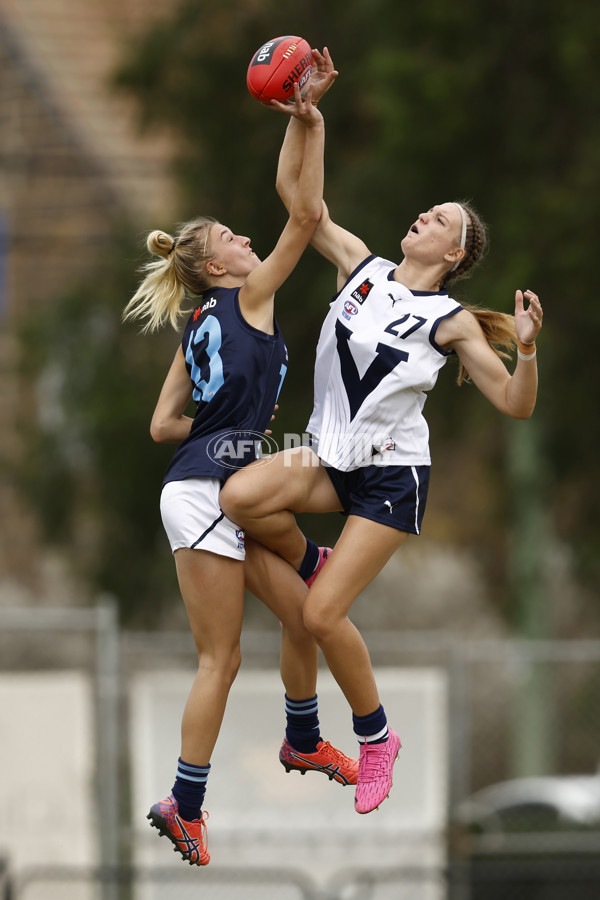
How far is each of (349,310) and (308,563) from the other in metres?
0.90

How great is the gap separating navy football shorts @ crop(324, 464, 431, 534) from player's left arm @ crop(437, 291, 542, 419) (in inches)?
14.8

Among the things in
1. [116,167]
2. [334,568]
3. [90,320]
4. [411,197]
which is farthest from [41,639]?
[334,568]

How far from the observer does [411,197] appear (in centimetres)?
1741

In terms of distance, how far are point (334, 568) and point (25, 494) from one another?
1599 cm

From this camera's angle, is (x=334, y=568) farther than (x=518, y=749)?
No

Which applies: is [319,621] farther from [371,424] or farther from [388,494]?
[371,424]

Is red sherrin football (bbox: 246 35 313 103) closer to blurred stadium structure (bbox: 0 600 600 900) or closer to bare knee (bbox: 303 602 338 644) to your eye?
bare knee (bbox: 303 602 338 644)

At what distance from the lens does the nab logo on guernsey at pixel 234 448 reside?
15.4 ft

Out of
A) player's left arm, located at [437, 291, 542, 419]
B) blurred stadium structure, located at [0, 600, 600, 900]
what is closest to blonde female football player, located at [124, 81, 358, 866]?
player's left arm, located at [437, 291, 542, 419]

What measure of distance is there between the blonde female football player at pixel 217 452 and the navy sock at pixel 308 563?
0.12 metres

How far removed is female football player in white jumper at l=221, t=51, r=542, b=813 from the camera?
181 inches

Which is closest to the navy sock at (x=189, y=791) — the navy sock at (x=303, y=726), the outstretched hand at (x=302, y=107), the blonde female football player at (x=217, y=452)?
the blonde female football player at (x=217, y=452)

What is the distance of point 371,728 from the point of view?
481cm

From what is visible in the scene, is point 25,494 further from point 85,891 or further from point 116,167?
point 85,891
